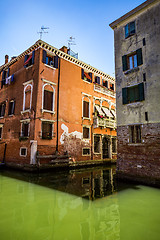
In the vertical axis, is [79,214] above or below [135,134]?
below

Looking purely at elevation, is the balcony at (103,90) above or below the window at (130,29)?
below

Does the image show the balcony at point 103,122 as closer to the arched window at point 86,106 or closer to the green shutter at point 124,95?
the arched window at point 86,106

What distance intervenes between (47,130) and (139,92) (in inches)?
314

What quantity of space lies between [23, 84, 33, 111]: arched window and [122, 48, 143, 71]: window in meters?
8.17

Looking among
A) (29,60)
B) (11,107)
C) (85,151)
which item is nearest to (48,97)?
(29,60)

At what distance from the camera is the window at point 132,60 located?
982cm

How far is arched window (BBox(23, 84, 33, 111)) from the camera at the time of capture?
13.9 m

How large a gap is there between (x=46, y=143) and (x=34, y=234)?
31.8 feet

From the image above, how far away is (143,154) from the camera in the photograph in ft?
29.2

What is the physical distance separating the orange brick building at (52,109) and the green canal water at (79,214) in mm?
6618

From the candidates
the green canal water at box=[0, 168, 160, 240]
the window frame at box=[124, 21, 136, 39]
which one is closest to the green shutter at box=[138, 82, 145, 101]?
the window frame at box=[124, 21, 136, 39]

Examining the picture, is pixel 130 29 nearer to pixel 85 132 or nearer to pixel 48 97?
pixel 48 97

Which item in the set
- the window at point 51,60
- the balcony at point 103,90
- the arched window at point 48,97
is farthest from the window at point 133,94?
the balcony at point 103,90

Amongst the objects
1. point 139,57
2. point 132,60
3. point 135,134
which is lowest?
point 135,134
